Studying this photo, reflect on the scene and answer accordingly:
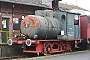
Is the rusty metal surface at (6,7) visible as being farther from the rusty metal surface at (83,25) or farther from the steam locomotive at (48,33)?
the rusty metal surface at (83,25)

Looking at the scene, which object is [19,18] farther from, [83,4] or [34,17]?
[83,4]

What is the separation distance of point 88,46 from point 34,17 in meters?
6.79

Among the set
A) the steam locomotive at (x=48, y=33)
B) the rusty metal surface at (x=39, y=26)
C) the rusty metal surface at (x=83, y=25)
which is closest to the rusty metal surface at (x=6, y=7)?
the steam locomotive at (x=48, y=33)

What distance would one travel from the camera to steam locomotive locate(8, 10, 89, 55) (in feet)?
45.3

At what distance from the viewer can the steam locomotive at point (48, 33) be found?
45.3 ft

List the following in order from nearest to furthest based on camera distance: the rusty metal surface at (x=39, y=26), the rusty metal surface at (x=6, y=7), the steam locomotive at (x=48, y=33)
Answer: the rusty metal surface at (x=39, y=26) < the steam locomotive at (x=48, y=33) < the rusty metal surface at (x=6, y=7)

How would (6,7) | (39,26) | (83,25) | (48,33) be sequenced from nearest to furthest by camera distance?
(39,26)
(48,33)
(6,7)
(83,25)

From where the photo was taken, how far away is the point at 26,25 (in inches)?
555

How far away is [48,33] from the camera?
47.5 ft

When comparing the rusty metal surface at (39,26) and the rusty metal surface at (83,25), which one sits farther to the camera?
the rusty metal surface at (83,25)

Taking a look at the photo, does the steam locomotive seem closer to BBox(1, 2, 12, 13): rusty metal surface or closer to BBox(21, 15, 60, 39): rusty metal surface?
BBox(21, 15, 60, 39): rusty metal surface

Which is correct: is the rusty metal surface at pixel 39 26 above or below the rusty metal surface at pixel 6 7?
below

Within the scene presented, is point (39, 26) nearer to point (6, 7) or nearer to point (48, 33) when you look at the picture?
point (48, 33)

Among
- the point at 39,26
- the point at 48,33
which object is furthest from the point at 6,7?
the point at 48,33
